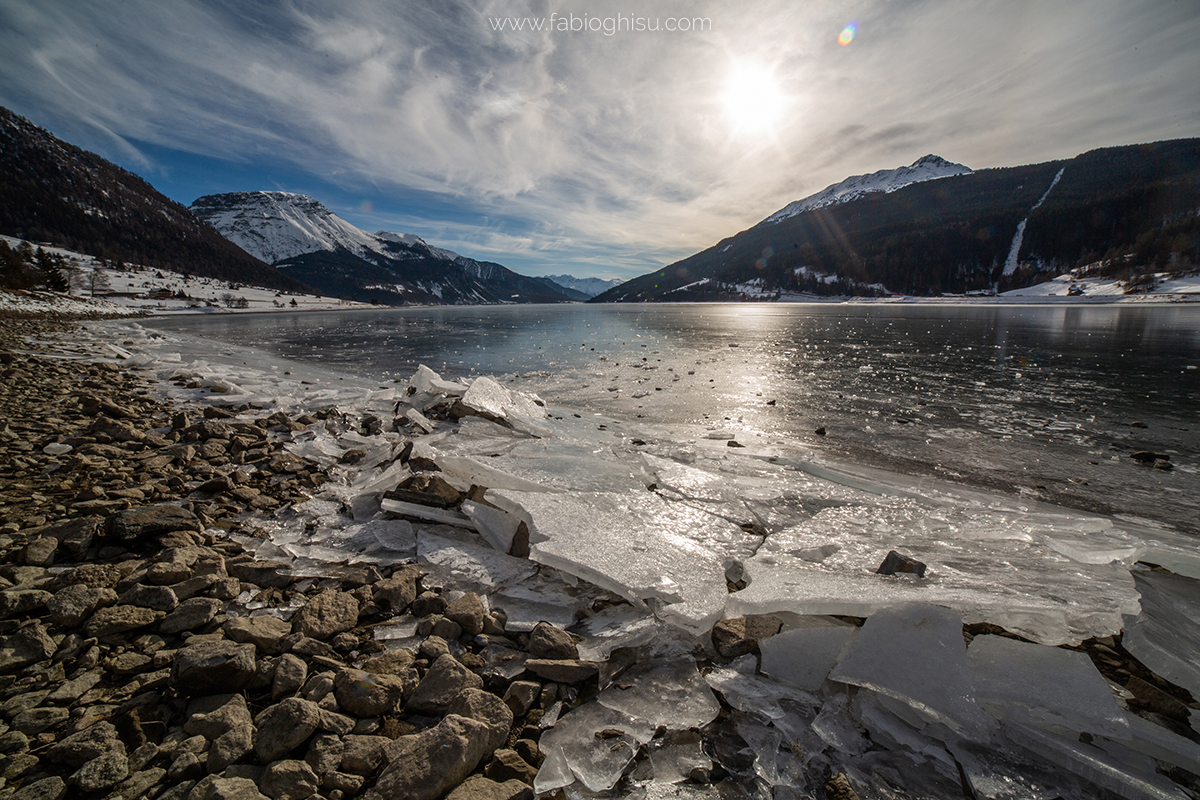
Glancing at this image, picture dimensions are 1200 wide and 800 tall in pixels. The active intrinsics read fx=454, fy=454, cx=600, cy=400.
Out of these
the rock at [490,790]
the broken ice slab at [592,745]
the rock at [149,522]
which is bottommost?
the broken ice slab at [592,745]

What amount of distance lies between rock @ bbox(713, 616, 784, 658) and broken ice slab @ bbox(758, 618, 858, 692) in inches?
2.8

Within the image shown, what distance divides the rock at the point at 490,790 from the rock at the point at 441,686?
43 centimetres

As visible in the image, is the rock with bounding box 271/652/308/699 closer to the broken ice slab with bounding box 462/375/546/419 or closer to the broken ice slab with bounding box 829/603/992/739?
the broken ice slab with bounding box 829/603/992/739

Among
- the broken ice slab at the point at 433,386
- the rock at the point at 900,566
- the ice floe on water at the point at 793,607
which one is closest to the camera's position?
the ice floe on water at the point at 793,607

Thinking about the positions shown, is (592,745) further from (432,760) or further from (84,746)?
(84,746)

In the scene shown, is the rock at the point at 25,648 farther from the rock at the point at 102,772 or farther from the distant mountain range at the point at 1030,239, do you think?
the distant mountain range at the point at 1030,239

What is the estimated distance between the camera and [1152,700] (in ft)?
7.78

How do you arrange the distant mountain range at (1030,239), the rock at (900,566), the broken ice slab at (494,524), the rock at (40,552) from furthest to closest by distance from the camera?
the distant mountain range at (1030,239) < the broken ice slab at (494,524) < the rock at (900,566) < the rock at (40,552)

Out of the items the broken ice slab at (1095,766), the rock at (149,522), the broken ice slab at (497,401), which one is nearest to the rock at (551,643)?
the broken ice slab at (1095,766)

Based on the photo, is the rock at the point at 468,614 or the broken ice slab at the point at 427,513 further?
the broken ice slab at the point at 427,513

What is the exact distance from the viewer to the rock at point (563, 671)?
8.09ft

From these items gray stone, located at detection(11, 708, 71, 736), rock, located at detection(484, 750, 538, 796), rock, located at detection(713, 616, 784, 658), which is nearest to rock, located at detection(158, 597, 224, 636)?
gray stone, located at detection(11, 708, 71, 736)

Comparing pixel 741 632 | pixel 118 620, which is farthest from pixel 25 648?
pixel 741 632

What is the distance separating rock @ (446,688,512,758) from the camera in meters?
A: 2.06
